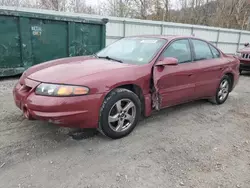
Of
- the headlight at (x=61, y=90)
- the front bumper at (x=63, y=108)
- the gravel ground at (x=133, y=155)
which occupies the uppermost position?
the headlight at (x=61, y=90)

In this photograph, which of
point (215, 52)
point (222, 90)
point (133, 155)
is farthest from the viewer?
point (222, 90)

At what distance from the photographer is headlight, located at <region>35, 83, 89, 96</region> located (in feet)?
8.80

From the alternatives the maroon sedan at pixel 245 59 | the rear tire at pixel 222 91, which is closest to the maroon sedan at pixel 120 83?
the rear tire at pixel 222 91

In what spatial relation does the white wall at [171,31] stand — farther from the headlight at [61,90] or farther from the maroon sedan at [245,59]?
the headlight at [61,90]

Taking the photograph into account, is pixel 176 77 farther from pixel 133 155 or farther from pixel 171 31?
pixel 171 31

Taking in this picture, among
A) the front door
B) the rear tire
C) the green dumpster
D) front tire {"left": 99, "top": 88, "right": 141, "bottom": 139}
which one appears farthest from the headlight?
the green dumpster

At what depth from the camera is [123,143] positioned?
311cm

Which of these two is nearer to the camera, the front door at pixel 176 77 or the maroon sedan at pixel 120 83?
the maroon sedan at pixel 120 83

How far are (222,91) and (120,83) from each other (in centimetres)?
291

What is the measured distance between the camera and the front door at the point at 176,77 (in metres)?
3.54

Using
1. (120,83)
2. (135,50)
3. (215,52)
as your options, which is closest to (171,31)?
(215,52)

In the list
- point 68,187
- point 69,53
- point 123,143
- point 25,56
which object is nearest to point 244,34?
point 69,53

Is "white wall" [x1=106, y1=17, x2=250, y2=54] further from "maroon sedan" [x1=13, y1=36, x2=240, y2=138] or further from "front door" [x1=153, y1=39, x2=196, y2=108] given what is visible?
"front door" [x1=153, y1=39, x2=196, y2=108]

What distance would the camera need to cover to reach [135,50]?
12.5 feet
